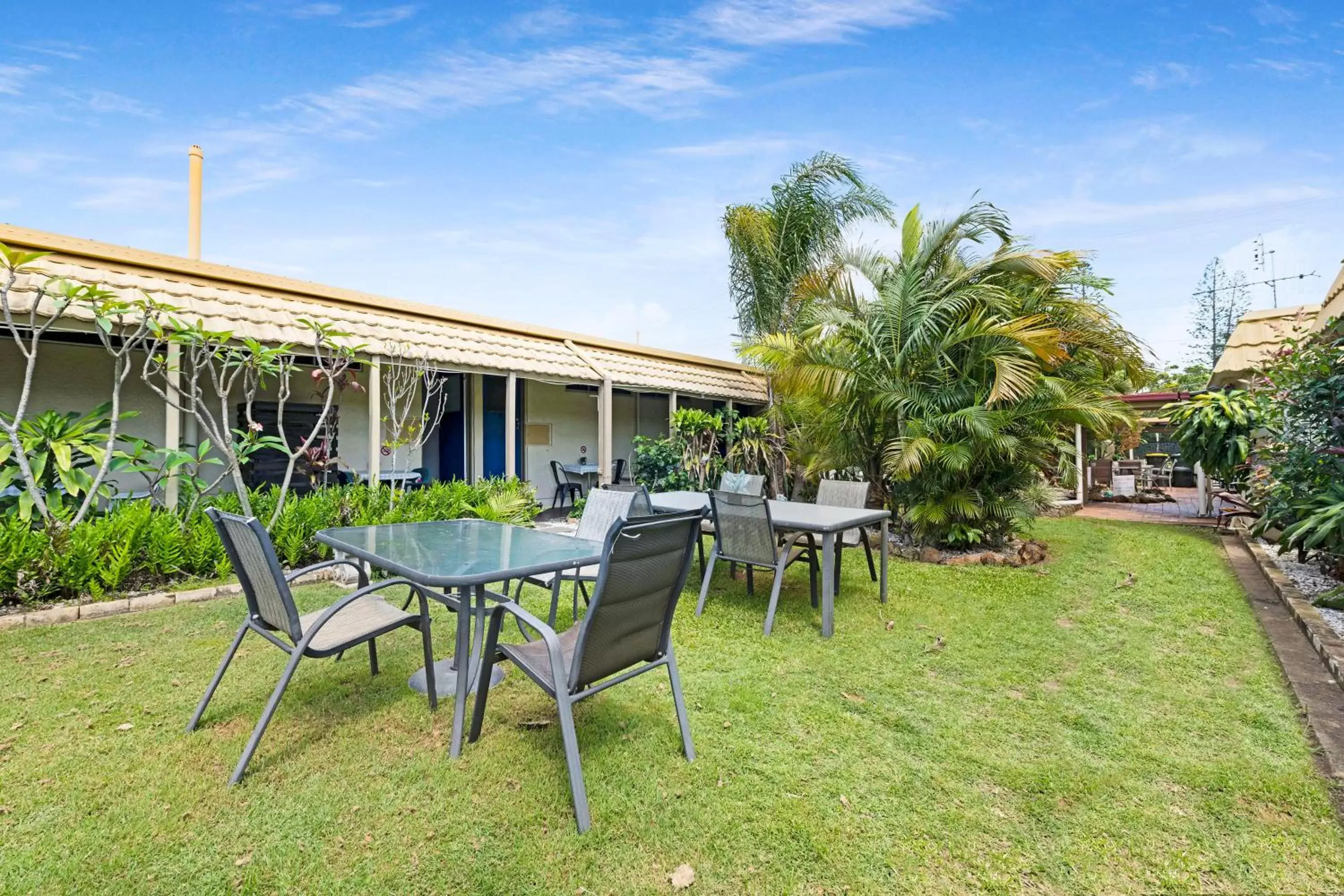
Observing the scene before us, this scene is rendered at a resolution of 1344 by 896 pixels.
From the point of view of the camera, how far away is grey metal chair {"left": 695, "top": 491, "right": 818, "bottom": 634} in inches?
180

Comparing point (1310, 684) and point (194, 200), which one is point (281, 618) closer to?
point (1310, 684)

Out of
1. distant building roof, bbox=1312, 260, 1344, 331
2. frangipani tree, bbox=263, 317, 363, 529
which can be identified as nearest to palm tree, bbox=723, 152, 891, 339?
distant building roof, bbox=1312, 260, 1344, 331

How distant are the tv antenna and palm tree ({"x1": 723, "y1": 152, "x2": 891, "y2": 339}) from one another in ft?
58.9

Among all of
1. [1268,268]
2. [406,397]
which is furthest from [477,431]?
[1268,268]

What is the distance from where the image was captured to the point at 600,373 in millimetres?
9695

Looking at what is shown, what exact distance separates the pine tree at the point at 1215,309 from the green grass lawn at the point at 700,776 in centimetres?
3373

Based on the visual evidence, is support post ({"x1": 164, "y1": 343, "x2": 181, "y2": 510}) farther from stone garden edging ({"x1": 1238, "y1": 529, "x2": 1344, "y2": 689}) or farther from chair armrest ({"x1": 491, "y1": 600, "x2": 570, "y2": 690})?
stone garden edging ({"x1": 1238, "y1": 529, "x2": 1344, "y2": 689})

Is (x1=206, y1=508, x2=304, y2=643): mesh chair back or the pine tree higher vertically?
the pine tree

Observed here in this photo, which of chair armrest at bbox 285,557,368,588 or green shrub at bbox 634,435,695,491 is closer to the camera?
chair armrest at bbox 285,557,368,588

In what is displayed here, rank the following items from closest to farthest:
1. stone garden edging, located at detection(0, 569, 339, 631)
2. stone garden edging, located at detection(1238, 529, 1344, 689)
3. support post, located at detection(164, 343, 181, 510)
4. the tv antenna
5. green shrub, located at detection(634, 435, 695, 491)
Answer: stone garden edging, located at detection(1238, 529, 1344, 689) → stone garden edging, located at detection(0, 569, 339, 631) → support post, located at detection(164, 343, 181, 510) → green shrub, located at detection(634, 435, 695, 491) → the tv antenna

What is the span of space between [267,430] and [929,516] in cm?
908

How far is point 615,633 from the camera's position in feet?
8.13

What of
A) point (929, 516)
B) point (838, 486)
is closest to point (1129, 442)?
point (929, 516)

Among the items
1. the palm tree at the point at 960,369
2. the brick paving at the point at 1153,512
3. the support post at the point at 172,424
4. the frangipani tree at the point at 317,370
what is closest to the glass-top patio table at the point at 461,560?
the frangipani tree at the point at 317,370
